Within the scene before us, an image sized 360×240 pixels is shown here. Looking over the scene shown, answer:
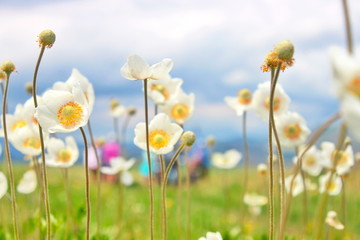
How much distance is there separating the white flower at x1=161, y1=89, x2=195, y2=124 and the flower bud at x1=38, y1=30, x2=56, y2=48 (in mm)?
569

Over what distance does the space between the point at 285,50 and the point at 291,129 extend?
1.90ft

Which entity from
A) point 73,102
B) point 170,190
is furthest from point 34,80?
point 170,190

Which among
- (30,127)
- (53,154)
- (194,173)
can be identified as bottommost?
(194,173)

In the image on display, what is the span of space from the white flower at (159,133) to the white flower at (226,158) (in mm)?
1085

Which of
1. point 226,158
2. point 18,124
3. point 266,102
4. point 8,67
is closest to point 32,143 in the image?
point 18,124

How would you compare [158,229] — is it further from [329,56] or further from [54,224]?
[329,56]

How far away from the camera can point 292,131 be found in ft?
4.29

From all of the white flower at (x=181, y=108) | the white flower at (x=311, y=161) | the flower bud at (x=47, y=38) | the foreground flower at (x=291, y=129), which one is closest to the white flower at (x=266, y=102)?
the foreground flower at (x=291, y=129)

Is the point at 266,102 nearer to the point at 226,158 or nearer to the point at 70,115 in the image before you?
the point at 70,115

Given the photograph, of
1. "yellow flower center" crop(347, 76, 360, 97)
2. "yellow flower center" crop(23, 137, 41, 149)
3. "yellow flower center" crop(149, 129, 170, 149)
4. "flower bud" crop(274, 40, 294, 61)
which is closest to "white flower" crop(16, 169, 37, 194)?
"yellow flower center" crop(23, 137, 41, 149)

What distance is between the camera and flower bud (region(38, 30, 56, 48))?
97cm

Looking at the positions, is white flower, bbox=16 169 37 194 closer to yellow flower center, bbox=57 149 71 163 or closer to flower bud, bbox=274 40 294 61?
yellow flower center, bbox=57 149 71 163

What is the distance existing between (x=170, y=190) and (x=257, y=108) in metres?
3.23

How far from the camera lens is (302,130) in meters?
1.30
